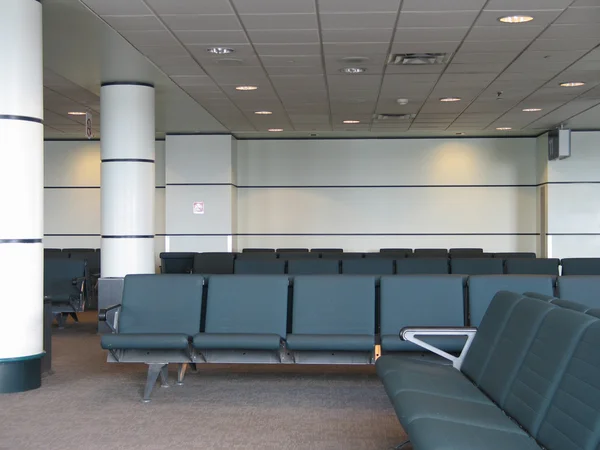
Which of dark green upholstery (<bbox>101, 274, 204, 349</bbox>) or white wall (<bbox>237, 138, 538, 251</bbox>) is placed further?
white wall (<bbox>237, 138, 538, 251</bbox>)

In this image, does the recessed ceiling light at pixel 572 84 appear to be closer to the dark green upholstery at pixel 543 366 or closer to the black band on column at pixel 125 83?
the black band on column at pixel 125 83

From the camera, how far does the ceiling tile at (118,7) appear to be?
20.3 feet

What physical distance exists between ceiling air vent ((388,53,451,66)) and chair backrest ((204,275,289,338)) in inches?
130

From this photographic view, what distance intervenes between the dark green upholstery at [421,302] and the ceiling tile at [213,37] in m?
2.90

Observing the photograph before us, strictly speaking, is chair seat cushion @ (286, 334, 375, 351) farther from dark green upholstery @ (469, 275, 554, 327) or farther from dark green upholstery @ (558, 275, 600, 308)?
dark green upholstery @ (558, 275, 600, 308)

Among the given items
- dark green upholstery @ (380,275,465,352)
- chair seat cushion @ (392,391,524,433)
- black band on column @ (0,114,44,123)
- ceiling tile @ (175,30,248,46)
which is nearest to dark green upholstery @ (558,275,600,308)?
dark green upholstery @ (380,275,465,352)

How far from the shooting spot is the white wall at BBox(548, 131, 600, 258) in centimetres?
1458

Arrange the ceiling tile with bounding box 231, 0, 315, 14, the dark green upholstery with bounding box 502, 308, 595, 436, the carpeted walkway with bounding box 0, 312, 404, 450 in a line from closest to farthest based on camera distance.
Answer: the dark green upholstery with bounding box 502, 308, 595, 436 < the carpeted walkway with bounding box 0, 312, 404, 450 < the ceiling tile with bounding box 231, 0, 315, 14

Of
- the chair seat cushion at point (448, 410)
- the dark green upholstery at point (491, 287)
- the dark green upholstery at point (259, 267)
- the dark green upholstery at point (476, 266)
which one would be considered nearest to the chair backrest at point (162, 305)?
the dark green upholstery at point (491, 287)

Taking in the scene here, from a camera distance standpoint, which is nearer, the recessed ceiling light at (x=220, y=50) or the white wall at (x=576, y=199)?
the recessed ceiling light at (x=220, y=50)

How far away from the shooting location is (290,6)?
627 cm

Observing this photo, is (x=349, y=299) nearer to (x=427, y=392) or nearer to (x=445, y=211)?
(x=427, y=392)

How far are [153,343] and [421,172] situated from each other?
11.2m

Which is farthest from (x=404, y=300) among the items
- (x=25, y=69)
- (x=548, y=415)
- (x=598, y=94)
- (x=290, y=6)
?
(x=598, y=94)
